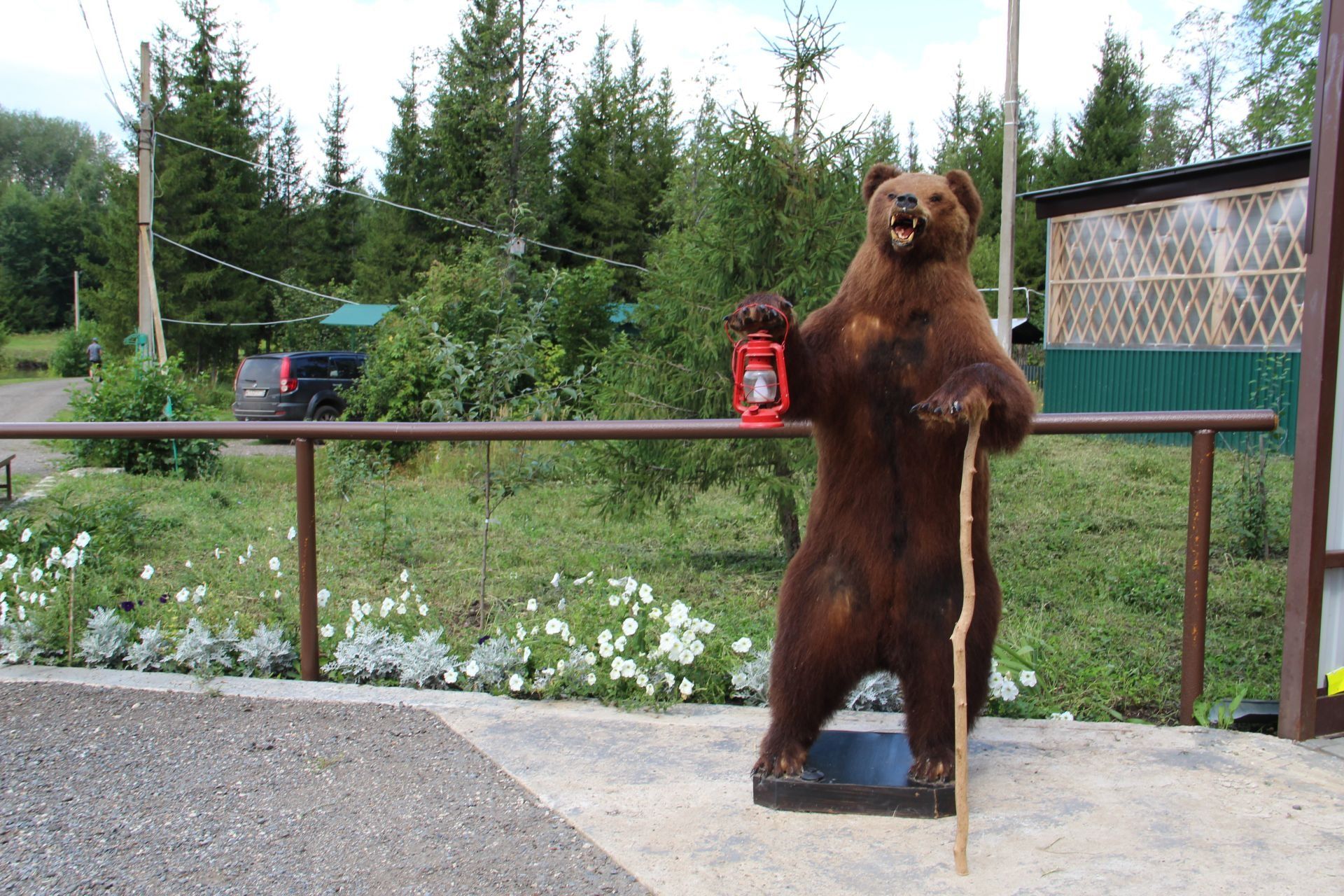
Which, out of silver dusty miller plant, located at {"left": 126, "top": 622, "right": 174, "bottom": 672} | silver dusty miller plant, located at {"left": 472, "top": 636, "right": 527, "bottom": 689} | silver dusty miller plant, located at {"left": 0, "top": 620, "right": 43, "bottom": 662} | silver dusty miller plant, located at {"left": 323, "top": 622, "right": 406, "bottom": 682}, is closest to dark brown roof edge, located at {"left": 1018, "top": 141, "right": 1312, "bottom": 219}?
silver dusty miller plant, located at {"left": 472, "top": 636, "right": 527, "bottom": 689}

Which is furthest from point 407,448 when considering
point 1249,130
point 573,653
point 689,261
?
point 1249,130

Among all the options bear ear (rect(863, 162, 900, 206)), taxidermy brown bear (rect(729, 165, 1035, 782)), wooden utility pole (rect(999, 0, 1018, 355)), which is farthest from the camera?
wooden utility pole (rect(999, 0, 1018, 355))

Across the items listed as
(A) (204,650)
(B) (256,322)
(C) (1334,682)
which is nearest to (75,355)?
(B) (256,322)

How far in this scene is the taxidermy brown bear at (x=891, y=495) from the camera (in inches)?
106

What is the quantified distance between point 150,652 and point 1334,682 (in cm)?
437

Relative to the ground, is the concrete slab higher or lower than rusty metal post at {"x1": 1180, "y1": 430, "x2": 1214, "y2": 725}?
lower

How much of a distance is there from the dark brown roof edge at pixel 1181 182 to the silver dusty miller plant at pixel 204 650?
12418 millimetres

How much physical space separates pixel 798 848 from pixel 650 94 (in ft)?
104

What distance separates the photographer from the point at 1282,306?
12.8 m

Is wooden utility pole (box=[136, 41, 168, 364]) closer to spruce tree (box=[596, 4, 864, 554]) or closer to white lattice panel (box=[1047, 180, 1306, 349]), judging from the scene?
spruce tree (box=[596, 4, 864, 554])

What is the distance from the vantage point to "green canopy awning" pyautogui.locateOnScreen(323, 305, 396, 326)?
24188mm

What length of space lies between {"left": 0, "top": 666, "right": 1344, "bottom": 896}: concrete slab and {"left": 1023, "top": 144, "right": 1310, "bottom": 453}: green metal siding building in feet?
30.2

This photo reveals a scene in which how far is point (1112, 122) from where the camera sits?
30.8m

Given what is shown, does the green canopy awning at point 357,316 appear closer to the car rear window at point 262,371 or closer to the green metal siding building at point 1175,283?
the car rear window at point 262,371
